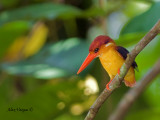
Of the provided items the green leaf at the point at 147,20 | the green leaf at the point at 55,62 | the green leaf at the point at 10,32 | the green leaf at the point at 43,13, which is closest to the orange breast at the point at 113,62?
the green leaf at the point at 147,20

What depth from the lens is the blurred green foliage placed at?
37.3 inches

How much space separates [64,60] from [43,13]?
0.80 feet

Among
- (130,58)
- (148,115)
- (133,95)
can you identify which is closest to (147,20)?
(130,58)

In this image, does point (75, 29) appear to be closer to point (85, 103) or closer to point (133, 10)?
point (133, 10)

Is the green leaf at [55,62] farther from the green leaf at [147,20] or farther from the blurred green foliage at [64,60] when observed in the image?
the green leaf at [147,20]

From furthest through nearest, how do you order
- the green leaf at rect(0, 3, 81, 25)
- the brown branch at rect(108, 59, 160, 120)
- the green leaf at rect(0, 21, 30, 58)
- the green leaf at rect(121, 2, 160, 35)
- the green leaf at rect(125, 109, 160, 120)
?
the green leaf at rect(0, 21, 30, 58)
the green leaf at rect(0, 3, 81, 25)
the green leaf at rect(125, 109, 160, 120)
the brown branch at rect(108, 59, 160, 120)
the green leaf at rect(121, 2, 160, 35)

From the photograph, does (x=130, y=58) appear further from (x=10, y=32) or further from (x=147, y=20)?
(x=10, y=32)

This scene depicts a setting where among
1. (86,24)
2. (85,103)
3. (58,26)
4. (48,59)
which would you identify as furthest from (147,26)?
(58,26)

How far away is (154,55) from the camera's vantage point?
1.30 metres

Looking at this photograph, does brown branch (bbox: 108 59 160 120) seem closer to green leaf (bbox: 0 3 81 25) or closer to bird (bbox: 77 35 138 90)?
bird (bbox: 77 35 138 90)

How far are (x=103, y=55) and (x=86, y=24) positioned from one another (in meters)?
1.45

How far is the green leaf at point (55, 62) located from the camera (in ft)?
3.81

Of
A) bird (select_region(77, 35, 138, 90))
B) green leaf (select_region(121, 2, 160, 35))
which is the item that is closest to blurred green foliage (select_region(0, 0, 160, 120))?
green leaf (select_region(121, 2, 160, 35))

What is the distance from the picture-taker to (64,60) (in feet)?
4.31
